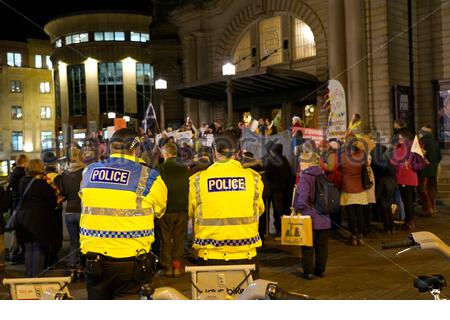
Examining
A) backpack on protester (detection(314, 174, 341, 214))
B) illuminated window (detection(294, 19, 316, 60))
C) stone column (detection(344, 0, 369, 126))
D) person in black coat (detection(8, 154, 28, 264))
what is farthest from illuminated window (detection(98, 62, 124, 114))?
backpack on protester (detection(314, 174, 341, 214))

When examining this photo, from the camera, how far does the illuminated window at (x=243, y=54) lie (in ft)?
84.2

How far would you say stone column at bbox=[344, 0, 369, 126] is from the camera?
19938 millimetres

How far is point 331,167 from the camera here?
438 inches

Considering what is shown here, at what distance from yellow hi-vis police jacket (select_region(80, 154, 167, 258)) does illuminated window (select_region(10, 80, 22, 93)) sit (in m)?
69.0

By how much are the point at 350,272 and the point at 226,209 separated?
4.23 m

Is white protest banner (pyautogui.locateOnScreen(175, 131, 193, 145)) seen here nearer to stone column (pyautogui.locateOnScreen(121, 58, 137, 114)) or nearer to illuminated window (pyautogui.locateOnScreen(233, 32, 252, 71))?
illuminated window (pyautogui.locateOnScreen(233, 32, 252, 71))

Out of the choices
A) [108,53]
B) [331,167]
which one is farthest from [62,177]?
[108,53]

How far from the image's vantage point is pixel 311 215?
8422mm

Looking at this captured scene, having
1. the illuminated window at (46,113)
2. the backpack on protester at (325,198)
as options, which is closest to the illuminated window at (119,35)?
the illuminated window at (46,113)

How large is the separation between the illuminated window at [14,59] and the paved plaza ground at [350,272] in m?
62.8

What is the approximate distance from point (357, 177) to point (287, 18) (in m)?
14.3

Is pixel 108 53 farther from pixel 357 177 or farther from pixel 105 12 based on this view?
pixel 357 177

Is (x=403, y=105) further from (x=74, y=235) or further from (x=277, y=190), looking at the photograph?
(x=74, y=235)

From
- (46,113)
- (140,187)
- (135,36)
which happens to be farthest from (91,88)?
(140,187)
